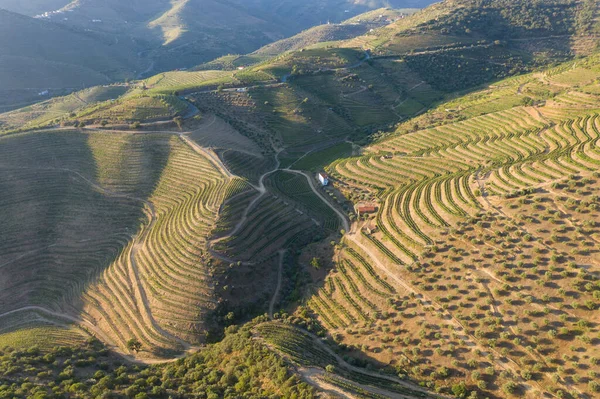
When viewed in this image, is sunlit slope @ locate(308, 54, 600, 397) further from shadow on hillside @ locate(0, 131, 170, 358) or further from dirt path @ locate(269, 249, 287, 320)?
shadow on hillside @ locate(0, 131, 170, 358)

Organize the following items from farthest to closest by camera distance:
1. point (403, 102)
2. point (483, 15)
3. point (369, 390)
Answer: point (483, 15)
point (403, 102)
point (369, 390)

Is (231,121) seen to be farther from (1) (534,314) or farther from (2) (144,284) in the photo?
(1) (534,314)

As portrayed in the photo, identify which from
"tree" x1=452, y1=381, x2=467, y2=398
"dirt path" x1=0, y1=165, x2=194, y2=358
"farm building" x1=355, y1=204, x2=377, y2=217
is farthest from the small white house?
"tree" x1=452, y1=381, x2=467, y2=398

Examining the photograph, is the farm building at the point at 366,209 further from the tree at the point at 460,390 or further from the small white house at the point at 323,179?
the tree at the point at 460,390

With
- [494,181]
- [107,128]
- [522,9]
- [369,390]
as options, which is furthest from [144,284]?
[522,9]

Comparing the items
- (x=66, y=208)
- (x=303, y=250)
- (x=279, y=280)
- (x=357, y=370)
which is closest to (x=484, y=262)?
(x=357, y=370)

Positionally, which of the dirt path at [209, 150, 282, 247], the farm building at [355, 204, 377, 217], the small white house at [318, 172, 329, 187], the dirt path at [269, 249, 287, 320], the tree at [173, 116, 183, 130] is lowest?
the dirt path at [269, 249, 287, 320]

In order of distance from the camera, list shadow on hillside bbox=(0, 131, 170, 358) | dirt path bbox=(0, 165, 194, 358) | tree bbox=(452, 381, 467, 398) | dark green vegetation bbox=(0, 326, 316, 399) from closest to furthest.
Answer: tree bbox=(452, 381, 467, 398), dark green vegetation bbox=(0, 326, 316, 399), dirt path bbox=(0, 165, 194, 358), shadow on hillside bbox=(0, 131, 170, 358)
